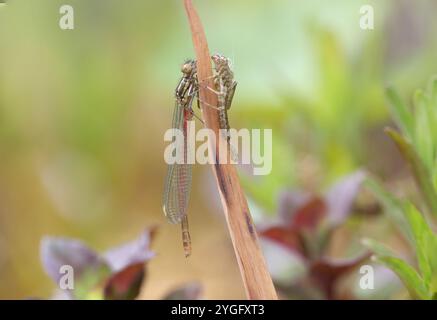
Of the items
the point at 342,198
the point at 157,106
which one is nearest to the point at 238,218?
the point at 342,198


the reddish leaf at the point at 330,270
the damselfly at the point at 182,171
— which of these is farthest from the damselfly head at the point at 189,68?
the reddish leaf at the point at 330,270

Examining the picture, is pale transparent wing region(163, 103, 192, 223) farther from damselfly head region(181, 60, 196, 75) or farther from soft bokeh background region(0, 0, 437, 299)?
soft bokeh background region(0, 0, 437, 299)

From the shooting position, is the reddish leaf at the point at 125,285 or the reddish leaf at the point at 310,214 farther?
the reddish leaf at the point at 310,214

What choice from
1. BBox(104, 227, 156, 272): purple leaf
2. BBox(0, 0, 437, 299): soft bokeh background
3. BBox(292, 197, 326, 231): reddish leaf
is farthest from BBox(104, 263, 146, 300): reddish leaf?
BBox(0, 0, 437, 299): soft bokeh background

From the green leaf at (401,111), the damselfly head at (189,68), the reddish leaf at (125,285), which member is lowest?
the reddish leaf at (125,285)

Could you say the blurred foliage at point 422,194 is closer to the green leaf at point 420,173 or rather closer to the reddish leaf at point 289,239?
the green leaf at point 420,173

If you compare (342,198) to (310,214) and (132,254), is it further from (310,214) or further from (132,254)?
(132,254)
